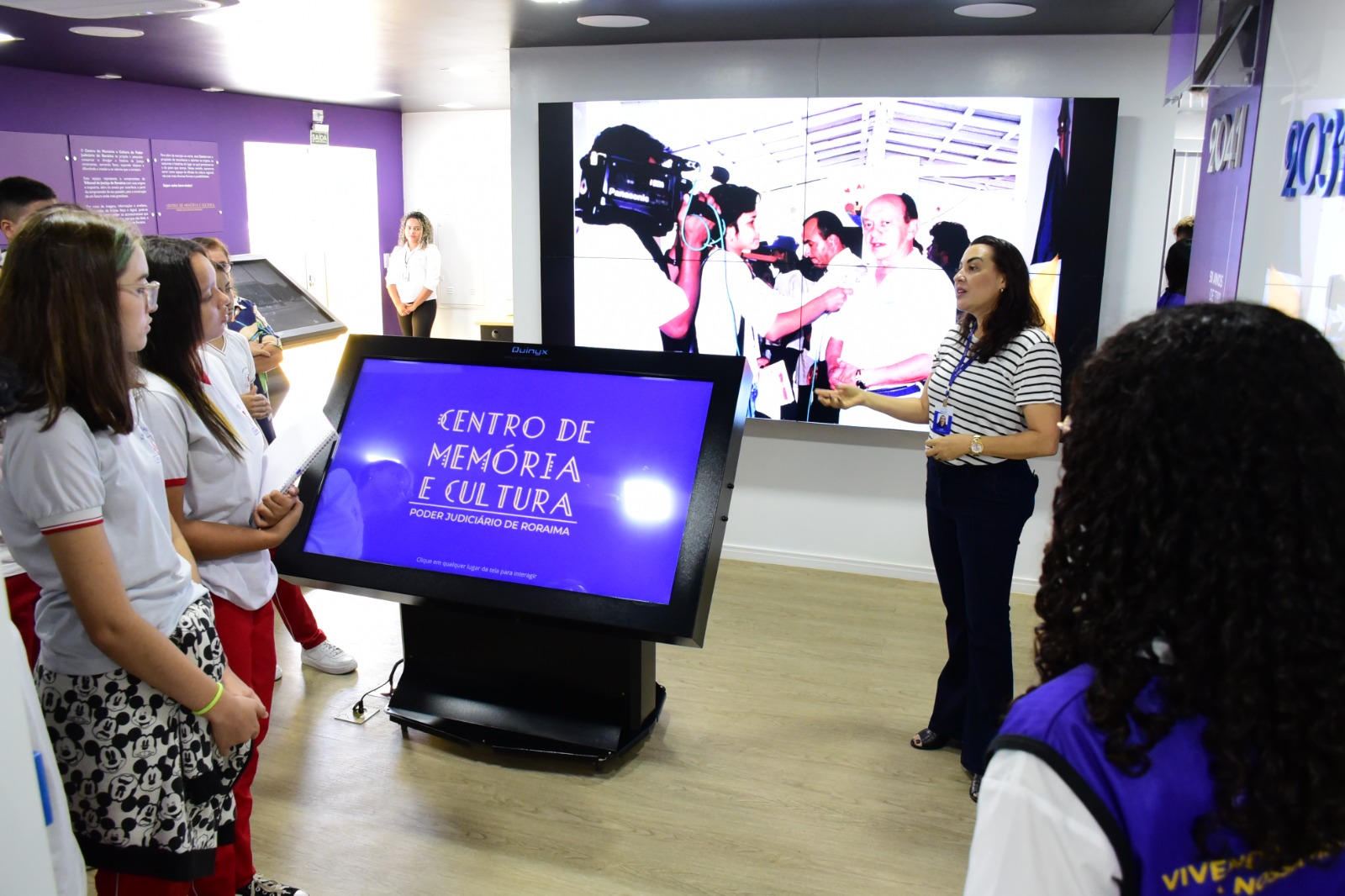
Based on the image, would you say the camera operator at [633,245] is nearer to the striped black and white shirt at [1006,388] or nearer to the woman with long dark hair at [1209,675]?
the striped black and white shirt at [1006,388]

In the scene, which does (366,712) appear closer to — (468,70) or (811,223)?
(811,223)

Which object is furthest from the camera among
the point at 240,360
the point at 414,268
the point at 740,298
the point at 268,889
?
the point at 414,268

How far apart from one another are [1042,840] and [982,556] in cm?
215

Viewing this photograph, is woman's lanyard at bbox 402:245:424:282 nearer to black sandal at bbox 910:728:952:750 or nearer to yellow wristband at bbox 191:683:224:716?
black sandal at bbox 910:728:952:750

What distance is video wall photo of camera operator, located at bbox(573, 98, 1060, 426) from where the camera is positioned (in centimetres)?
428

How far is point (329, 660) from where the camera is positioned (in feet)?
12.3

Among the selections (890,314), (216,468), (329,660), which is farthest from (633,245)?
(216,468)

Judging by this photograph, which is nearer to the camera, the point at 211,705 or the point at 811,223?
the point at 211,705

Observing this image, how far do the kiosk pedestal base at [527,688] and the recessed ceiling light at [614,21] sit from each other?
2526 millimetres

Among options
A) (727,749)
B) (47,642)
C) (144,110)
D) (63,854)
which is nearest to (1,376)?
(47,642)

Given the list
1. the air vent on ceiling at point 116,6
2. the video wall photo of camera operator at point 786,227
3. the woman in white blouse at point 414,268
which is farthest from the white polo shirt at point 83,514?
the woman in white blouse at point 414,268

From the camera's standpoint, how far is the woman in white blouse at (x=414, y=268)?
8.89 m

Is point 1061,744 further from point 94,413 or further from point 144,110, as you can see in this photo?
point 144,110

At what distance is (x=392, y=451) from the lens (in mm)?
2848
